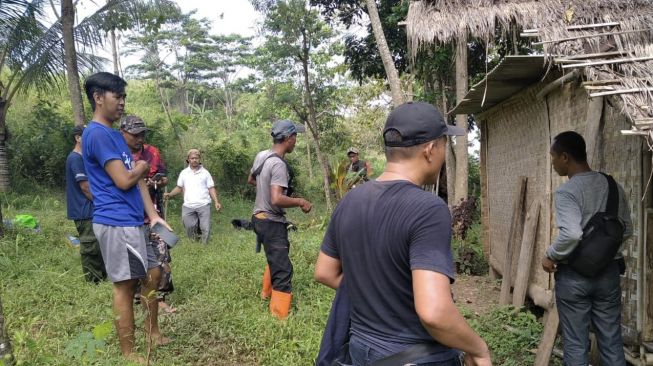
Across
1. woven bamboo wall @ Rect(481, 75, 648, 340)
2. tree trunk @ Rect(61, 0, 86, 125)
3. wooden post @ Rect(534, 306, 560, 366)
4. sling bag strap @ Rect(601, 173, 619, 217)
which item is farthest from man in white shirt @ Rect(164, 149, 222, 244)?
sling bag strap @ Rect(601, 173, 619, 217)

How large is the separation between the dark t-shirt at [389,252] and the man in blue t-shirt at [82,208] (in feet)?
15.1

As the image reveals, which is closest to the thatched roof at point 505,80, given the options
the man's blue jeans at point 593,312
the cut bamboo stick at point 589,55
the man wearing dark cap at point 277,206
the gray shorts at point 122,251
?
the cut bamboo stick at point 589,55

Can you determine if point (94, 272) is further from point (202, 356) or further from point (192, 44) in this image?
point (192, 44)

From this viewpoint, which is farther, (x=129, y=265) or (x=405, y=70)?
(x=405, y=70)

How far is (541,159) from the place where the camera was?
5.19 metres

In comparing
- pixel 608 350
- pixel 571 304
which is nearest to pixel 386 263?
pixel 571 304

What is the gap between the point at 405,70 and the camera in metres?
11.5

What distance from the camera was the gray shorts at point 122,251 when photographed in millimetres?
3334

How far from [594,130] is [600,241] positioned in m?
1.07

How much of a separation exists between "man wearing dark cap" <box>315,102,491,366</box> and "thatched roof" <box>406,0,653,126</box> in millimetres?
1539

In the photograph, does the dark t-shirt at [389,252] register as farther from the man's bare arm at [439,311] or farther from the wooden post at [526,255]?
the wooden post at [526,255]

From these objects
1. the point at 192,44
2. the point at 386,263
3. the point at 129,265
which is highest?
the point at 192,44

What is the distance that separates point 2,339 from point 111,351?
40.0 inches

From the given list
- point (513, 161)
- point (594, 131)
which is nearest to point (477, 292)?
point (513, 161)
